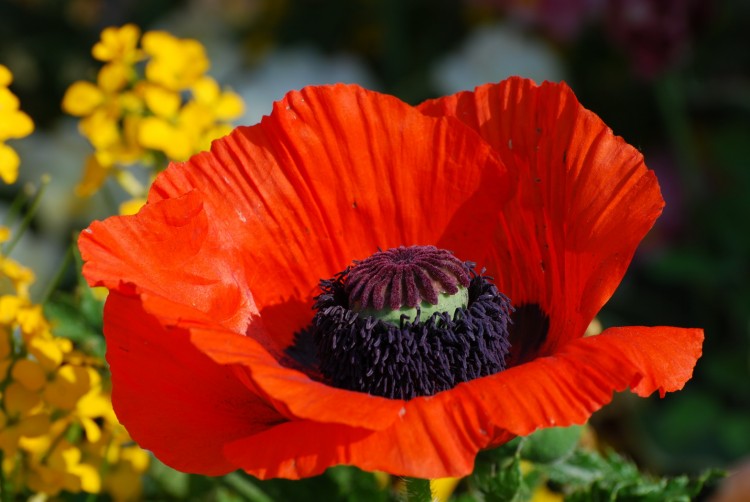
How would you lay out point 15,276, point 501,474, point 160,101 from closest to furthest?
point 501,474
point 15,276
point 160,101

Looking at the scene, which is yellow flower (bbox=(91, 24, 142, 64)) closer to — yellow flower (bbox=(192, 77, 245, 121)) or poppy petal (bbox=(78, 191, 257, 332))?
yellow flower (bbox=(192, 77, 245, 121))

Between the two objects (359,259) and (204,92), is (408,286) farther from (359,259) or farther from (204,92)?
(204,92)

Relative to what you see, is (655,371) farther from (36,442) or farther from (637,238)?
(36,442)

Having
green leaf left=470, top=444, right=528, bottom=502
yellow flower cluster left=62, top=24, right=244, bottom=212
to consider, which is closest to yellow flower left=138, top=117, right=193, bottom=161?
yellow flower cluster left=62, top=24, right=244, bottom=212

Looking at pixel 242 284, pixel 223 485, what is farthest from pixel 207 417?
pixel 223 485

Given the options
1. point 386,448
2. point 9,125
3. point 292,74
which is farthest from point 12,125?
point 292,74

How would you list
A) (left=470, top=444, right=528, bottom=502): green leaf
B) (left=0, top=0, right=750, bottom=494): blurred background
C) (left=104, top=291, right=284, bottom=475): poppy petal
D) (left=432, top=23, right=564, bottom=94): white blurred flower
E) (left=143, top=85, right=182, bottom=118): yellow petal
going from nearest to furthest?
(left=104, top=291, right=284, bottom=475): poppy petal
(left=470, top=444, right=528, bottom=502): green leaf
(left=143, top=85, right=182, bottom=118): yellow petal
(left=0, top=0, right=750, bottom=494): blurred background
(left=432, top=23, right=564, bottom=94): white blurred flower

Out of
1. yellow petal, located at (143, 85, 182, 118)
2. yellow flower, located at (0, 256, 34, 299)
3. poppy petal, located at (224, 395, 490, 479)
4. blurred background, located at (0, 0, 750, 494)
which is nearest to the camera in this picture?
poppy petal, located at (224, 395, 490, 479)
